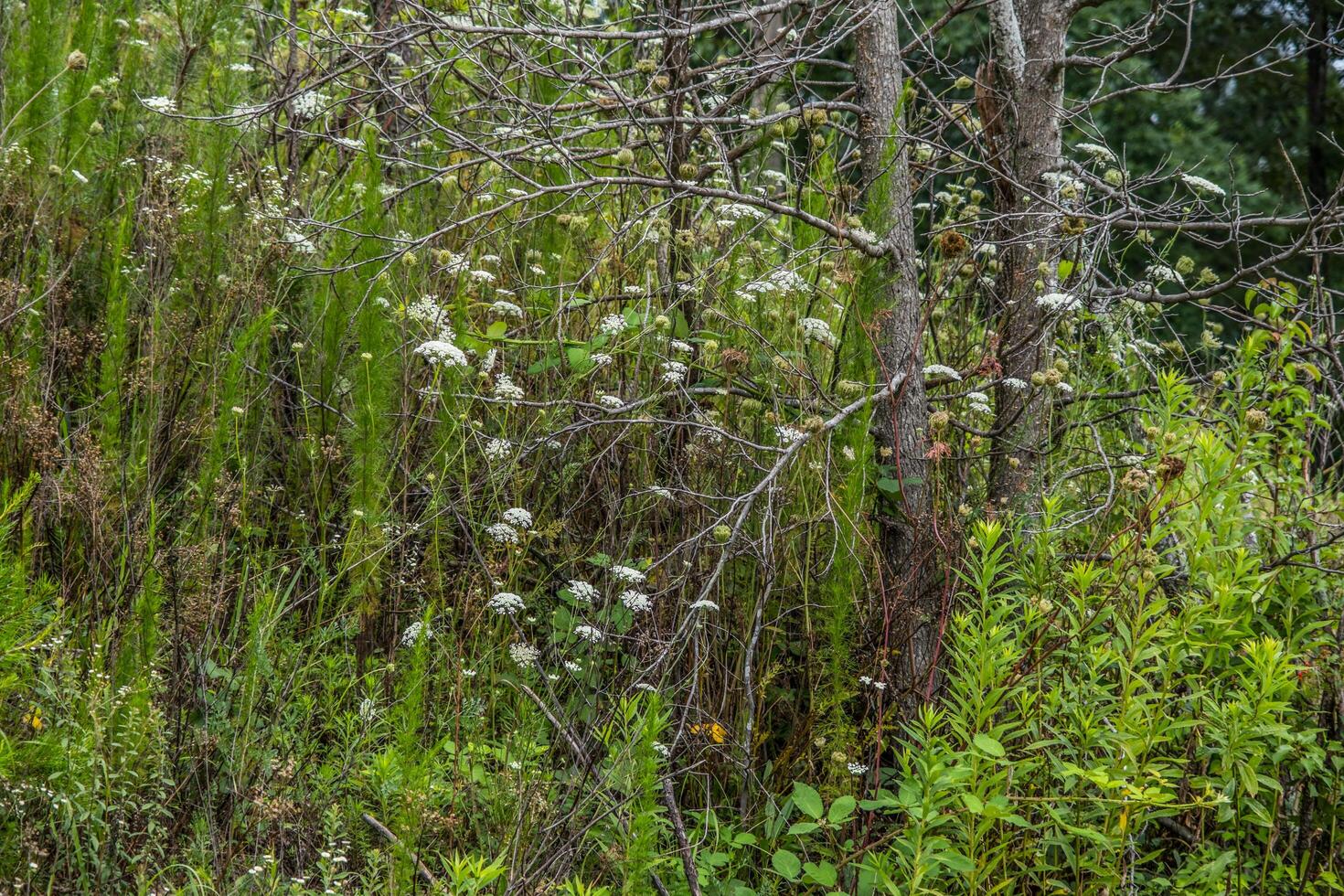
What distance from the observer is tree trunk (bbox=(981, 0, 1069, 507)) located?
12.3ft

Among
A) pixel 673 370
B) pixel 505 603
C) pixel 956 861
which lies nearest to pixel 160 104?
pixel 673 370

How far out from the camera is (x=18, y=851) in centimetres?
229

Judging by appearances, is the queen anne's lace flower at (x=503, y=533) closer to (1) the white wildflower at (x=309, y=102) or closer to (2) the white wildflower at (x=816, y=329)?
(2) the white wildflower at (x=816, y=329)

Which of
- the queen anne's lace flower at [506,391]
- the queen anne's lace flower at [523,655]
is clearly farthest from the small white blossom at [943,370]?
the queen anne's lace flower at [523,655]

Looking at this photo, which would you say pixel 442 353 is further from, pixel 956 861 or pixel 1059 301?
pixel 1059 301

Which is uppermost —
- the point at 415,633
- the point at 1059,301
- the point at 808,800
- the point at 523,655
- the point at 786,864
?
the point at 1059,301

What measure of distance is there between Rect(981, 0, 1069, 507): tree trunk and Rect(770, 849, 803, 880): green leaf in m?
1.54

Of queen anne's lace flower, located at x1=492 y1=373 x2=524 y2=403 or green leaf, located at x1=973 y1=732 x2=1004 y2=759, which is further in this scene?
queen anne's lace flower, located at x1=492 y1=373 x2=524 y2=403

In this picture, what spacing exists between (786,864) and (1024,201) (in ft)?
8.24

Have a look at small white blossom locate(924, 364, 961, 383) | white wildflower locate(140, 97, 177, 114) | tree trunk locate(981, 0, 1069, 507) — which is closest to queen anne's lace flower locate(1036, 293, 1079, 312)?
tree trunk locate(981, 0, 1069, 507)

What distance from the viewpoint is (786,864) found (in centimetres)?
268

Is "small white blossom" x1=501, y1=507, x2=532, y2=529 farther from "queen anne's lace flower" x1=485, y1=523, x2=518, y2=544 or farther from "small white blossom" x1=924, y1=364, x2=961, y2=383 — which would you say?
"small white blossom" x1=924, y1=364, x2=961, y2=383

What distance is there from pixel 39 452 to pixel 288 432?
927 mm

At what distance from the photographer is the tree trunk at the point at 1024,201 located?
3.76 metres
